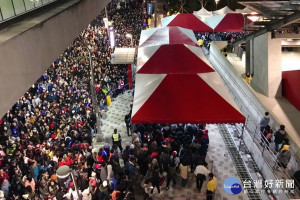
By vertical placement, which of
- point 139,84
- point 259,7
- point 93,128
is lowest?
point 93,128

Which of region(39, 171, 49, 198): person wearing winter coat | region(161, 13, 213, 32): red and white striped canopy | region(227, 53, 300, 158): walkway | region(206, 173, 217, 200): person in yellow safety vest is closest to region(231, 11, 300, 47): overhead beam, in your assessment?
region(227, 53, 300, 158): walkway

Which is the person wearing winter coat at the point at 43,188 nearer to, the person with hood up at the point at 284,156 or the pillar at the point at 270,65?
the person with hood up at the point at 284,156

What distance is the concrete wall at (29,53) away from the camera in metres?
6.29

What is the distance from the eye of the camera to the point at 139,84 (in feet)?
35.5

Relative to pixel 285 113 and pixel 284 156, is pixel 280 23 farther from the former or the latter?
pixel 284 156

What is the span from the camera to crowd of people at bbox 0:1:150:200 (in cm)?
947

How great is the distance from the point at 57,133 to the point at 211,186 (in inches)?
278

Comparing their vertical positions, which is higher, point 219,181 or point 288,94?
point 288,94

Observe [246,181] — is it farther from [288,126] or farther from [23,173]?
[23,173]

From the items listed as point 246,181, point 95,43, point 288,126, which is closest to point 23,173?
point 246,181

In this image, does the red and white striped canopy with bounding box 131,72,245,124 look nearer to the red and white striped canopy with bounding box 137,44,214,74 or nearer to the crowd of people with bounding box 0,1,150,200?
the red and white striped canopy with bounding box 137,44,214,74

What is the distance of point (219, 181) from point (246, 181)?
78cm

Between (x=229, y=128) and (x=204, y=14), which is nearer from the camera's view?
(x=229, y=128)

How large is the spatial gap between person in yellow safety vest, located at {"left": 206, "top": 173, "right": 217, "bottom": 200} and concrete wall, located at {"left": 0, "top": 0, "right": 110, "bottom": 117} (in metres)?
5.06
